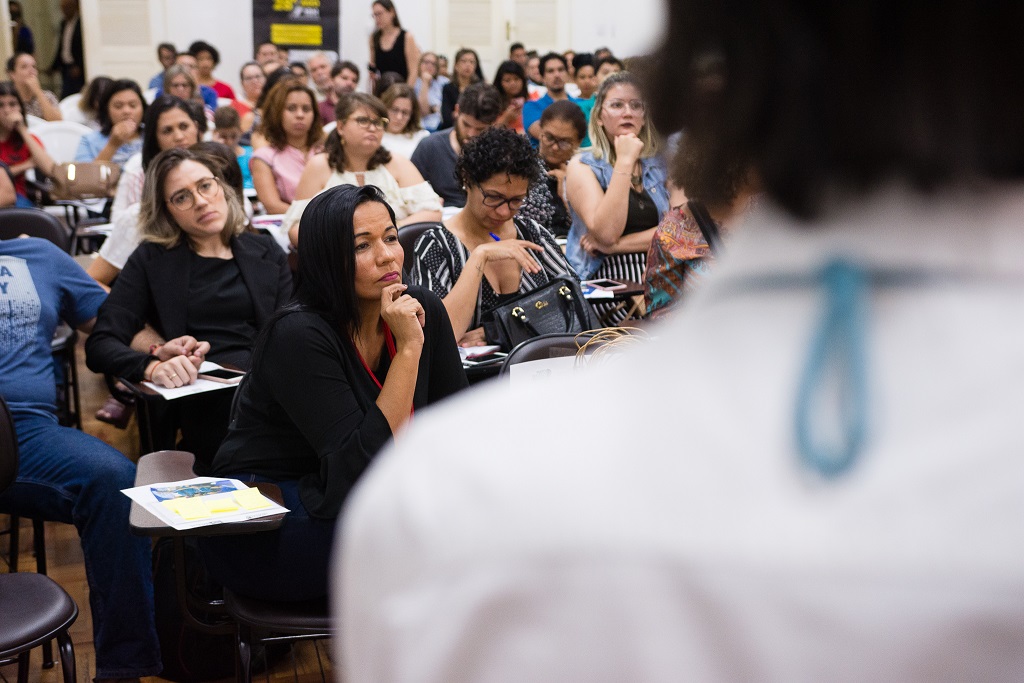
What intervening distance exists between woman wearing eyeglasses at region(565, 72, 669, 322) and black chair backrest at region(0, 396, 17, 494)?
272cm

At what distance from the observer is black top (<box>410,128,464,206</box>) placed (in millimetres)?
6750

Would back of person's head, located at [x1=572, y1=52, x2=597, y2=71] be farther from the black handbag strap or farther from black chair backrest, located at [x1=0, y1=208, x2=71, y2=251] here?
the black handbag strap

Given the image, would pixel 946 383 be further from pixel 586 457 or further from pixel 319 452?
pixel 319 452

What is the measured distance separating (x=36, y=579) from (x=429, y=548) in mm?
2265

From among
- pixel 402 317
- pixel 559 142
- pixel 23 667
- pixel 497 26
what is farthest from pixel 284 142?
pixel 497 26

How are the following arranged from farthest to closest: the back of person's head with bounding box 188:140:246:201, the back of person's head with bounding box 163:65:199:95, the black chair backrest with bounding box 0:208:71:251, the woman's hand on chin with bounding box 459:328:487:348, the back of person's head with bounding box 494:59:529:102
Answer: the back of person's head with bounding box 494:59:529:102 < the back of person's head with bounding box 163:65:199:95 < the black chair backrest with bounding box 0:208:71:251 < the back of person's head with bounding box 188:140:246:201 < the woman's hand on chin with bounding box 459:328:487:348

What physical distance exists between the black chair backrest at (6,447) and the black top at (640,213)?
2862mm

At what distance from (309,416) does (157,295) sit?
1476mm

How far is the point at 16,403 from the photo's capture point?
309 centimetres

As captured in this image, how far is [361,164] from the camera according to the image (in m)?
5.59

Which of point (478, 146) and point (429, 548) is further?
point (478, 146)

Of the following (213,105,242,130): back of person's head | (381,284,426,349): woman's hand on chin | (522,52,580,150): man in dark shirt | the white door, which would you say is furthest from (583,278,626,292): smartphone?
the white door

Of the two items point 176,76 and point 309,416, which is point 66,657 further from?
point 176,76

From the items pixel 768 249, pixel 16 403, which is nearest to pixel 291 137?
pixel 16 403
